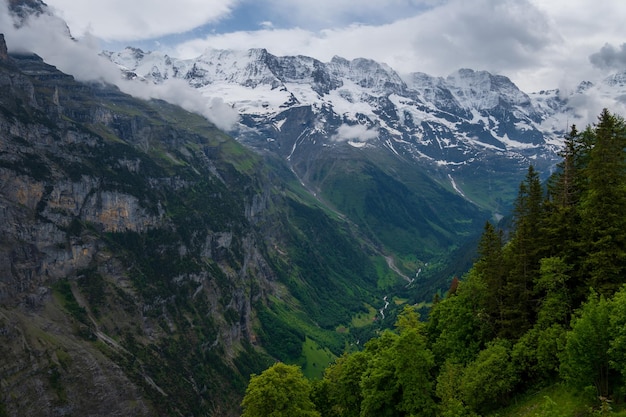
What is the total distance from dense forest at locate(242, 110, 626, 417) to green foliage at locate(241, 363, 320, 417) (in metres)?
0.14

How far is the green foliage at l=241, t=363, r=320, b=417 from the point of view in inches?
2467

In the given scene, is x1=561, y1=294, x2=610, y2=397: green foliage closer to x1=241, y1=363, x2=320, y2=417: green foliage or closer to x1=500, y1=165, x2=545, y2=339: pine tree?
x1=500, y1=165, x2=545, y2=339: pine tree

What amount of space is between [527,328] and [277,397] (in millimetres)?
31262

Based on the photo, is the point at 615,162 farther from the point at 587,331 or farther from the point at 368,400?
the point at 368,400

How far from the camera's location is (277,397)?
62.8m

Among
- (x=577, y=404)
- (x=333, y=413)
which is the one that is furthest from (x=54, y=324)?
(x=577, y=404)

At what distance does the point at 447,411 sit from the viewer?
4900cm

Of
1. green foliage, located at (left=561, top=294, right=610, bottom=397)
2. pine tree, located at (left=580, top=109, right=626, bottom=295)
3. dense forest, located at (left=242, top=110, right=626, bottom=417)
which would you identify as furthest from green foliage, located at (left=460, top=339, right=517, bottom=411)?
pine tree, located at (left=580, top=109, right=626, bottom=295)

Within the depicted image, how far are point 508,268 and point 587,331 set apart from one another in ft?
70.2

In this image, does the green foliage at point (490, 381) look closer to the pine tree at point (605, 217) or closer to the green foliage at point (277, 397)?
the pine tree at point (605, 217)

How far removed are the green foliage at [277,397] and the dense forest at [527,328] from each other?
0.46 feet

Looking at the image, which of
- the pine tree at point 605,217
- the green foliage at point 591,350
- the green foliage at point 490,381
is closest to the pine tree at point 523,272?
the green foliage at point 490,381

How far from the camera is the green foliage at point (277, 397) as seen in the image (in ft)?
206

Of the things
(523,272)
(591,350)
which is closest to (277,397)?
(523,272)
